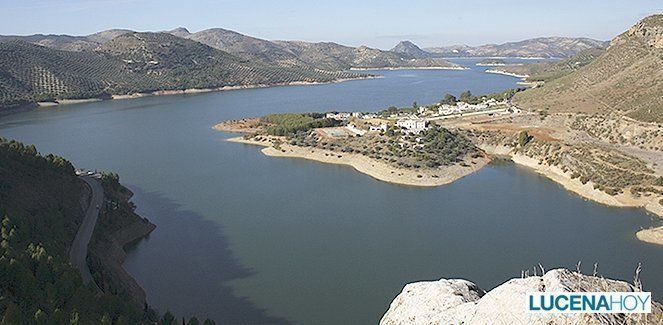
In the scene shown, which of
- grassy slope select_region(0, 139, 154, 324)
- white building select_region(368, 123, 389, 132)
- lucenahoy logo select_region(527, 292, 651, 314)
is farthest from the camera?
white building select_region(368, 123, 389, 132)

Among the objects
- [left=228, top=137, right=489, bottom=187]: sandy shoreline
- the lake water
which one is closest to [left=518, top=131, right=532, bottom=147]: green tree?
the lake water

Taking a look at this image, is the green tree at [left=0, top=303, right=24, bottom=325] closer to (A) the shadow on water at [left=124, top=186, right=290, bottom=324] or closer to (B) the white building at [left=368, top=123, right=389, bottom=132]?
(A) the shadow on water at [left=124, top=186, right=290, bottom=324]

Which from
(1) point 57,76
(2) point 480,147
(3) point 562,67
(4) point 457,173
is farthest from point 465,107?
(1) point 57,76

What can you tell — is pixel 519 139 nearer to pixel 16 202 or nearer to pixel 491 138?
pixel 491 138

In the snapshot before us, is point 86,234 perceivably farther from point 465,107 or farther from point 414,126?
point 465,107

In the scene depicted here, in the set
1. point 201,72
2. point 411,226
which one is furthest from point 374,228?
point 201,72
